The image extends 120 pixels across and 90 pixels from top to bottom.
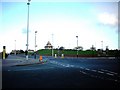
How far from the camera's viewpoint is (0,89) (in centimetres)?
937

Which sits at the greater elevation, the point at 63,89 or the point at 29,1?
the point at 29,1

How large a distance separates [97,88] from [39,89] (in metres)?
2.65

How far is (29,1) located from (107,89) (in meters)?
29.4

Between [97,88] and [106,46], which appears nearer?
[97,88]

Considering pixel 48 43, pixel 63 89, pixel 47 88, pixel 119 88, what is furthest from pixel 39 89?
pixel 48 43

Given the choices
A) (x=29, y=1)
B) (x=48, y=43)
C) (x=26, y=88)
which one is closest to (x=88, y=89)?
(x=26, y=88)

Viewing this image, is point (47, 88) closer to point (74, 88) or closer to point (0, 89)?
point (74, 88)

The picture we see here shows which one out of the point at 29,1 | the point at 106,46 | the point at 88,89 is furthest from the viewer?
the point at 106,46

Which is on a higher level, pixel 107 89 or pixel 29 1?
pixel 29 1

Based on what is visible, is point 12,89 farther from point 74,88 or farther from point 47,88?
point 74,88

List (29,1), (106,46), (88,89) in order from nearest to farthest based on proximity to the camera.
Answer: (88,89) < (29,1) < (106,46)

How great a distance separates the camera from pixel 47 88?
31.1 feet

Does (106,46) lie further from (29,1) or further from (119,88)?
(119,88)

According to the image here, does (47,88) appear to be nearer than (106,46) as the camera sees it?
Yes
